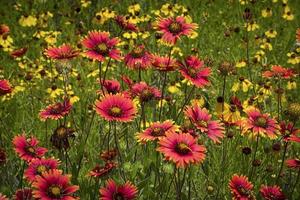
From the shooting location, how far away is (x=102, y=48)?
6.93ft

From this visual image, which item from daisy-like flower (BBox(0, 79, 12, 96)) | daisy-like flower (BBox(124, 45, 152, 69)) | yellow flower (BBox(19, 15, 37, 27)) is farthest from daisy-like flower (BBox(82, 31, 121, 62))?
yellow flower (BBox(19, 15, 37, 27))

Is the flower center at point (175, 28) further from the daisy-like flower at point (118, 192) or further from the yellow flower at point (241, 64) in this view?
the yellow flower at point (241, 64)

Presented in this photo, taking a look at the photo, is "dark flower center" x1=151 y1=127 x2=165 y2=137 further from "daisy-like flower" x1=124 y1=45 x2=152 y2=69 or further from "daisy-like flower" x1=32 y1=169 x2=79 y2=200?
"daisy-like flower" x1=124 y1=45 x2=152 y2=69

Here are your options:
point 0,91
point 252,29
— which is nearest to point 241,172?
point 0,91

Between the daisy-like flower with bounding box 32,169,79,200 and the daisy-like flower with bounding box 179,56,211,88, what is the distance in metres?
0.68

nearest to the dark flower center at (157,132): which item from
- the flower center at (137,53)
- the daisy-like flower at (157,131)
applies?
the daisy-like flower at (157,131)

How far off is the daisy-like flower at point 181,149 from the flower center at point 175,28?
→ 53cm

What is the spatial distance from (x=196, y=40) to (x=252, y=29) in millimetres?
548

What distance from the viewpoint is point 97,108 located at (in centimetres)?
187

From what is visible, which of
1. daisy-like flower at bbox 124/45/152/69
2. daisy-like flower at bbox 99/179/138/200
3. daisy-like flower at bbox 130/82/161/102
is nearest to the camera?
daisy-like flower at bbox 99/179/138/200

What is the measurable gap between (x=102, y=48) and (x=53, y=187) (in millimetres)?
702

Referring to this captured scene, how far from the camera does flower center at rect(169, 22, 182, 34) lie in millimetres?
2098

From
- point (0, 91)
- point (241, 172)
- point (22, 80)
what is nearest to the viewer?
point (0, 91)

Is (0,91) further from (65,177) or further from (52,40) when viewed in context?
(52,40)
